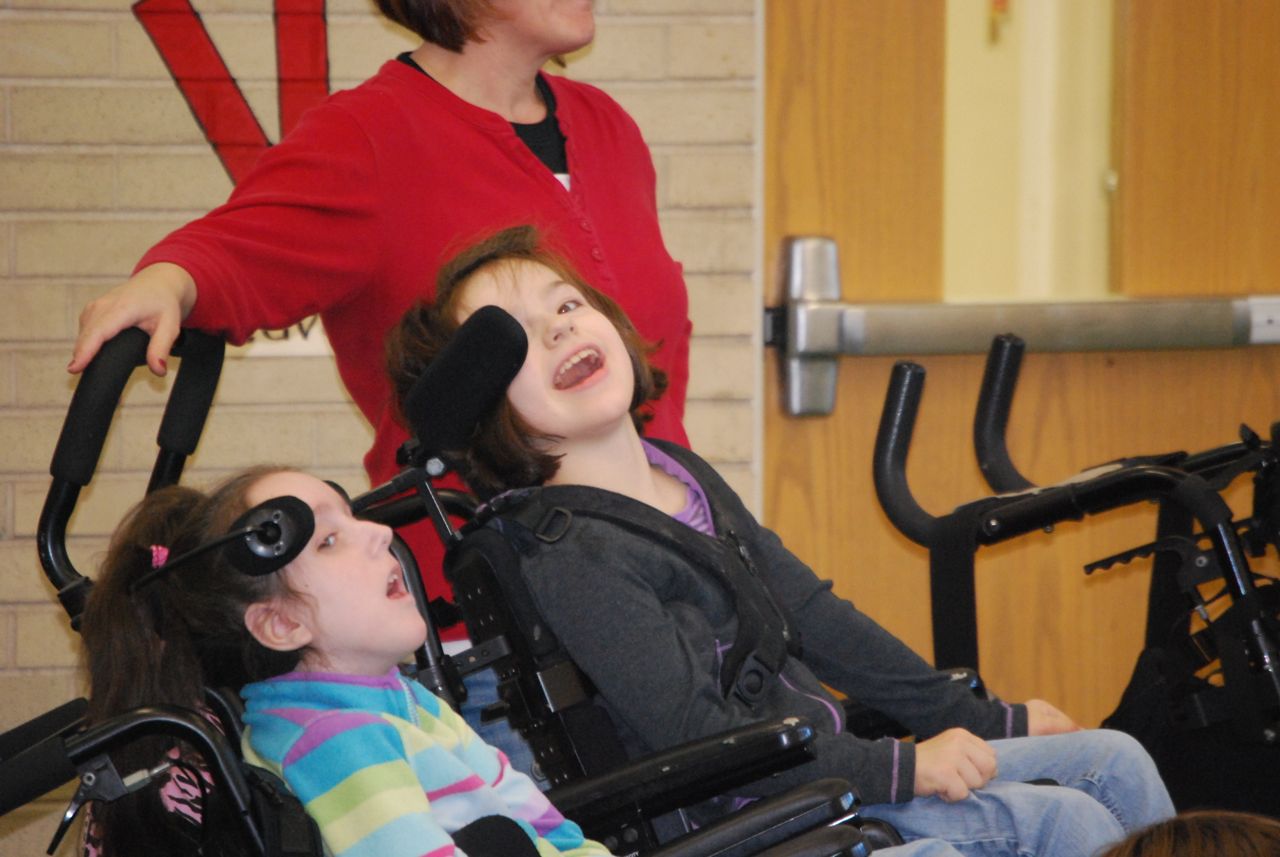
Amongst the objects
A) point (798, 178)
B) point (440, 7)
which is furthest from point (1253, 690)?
point (798, 178)

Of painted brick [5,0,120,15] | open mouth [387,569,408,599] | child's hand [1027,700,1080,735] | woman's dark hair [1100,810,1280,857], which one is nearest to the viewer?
woman's dark hair [1100,810,1280,857]

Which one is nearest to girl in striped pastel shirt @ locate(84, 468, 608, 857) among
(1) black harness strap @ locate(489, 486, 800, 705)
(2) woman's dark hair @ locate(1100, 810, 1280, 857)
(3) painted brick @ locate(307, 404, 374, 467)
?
(1) black harness strap @ locate(489, 486, 800, 705)

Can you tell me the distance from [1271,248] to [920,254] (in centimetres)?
73

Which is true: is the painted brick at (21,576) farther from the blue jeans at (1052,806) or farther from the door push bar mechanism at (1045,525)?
the blue jeans at (1052,806)

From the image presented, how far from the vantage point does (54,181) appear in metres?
2.68

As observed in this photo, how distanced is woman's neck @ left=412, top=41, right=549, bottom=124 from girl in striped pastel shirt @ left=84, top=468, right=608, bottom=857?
0.71m

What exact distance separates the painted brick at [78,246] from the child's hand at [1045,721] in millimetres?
1709

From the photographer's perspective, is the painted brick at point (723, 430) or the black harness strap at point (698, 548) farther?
the painted brick at point (723, 430)

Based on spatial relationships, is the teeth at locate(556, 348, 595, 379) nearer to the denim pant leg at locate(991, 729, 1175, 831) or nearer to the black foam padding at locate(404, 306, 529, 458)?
the black foam padding at locate(404, 306, 529, 458)

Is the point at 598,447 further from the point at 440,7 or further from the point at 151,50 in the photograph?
the point at 151,50

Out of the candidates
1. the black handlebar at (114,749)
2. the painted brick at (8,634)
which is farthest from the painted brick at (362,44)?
the black handlebar at (114,749)

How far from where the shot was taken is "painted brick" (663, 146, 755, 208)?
109 inches

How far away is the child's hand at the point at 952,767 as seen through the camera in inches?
59.3

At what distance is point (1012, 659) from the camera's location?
3062 mm
